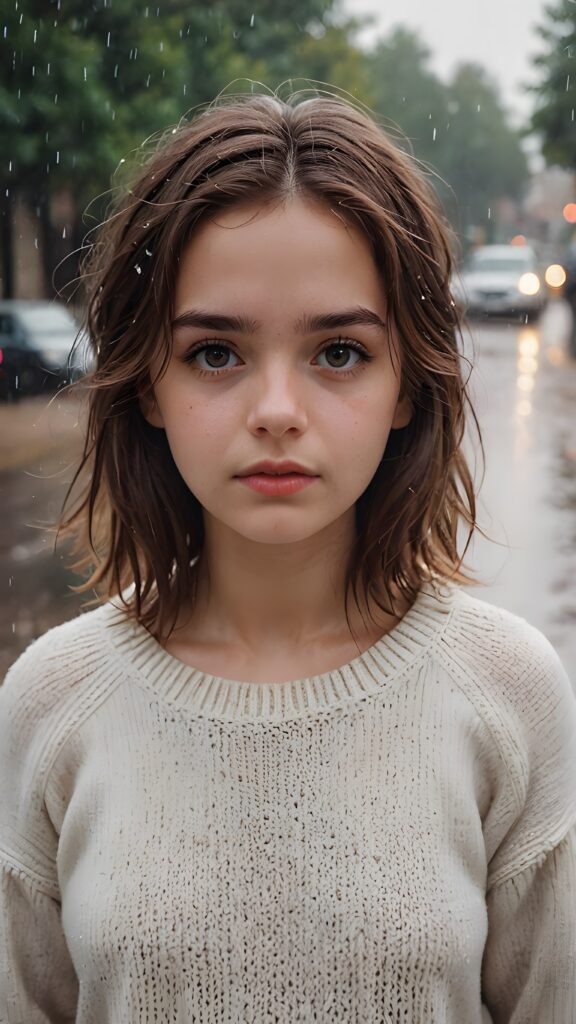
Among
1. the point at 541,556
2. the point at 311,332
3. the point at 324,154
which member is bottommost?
the point at 541,556

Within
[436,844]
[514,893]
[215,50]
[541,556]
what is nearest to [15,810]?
[436,844]

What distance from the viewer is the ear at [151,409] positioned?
1.71 meters

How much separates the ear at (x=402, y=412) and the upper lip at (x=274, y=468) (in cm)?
24

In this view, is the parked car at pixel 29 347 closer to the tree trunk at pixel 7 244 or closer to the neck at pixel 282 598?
the tree trunk at pixel 7 244

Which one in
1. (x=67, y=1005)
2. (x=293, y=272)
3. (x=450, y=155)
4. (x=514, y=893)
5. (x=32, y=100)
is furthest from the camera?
(x=450, y=155)

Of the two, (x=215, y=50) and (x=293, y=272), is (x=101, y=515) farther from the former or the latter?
(x=215, y=50)

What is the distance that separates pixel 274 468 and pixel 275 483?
0.07 feet

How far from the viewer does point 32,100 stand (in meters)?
13.1

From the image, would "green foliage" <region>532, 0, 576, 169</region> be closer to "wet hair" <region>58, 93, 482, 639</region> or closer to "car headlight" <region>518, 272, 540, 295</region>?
"car headlight" <region>518, 272, 540, 295</region>

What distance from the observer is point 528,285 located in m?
27.7

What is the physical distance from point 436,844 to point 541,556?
5860 mm

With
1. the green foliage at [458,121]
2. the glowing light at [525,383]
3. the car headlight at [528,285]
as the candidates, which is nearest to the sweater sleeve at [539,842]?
the glowing light at [525,383]

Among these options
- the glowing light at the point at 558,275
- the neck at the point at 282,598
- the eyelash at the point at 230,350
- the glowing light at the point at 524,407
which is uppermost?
the glowing light at the point at 558,275

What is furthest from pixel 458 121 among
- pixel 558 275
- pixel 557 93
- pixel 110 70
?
pixel 110 70
